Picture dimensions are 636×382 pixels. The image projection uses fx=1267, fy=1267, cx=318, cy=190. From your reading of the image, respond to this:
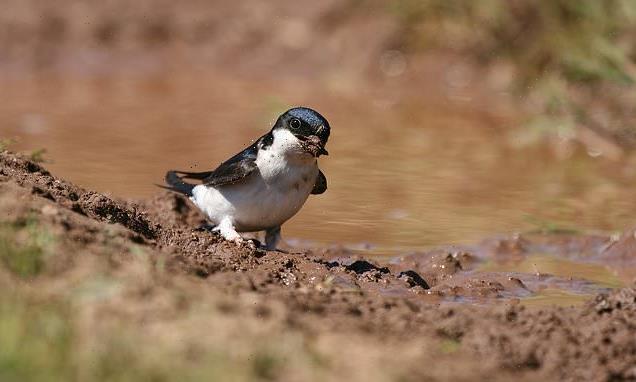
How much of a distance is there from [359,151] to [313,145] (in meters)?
3.66

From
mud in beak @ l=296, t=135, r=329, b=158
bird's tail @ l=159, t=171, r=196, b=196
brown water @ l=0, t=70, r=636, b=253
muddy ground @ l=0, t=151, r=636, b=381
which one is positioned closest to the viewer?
muddy ground @ l=0, t=151, r=636, b=381

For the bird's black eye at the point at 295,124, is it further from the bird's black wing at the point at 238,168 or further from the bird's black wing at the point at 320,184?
the bird's black wing at the point at 320,184

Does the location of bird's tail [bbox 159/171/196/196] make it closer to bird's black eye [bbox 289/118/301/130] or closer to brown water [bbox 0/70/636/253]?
brown water [bbox 0/70/636/253]

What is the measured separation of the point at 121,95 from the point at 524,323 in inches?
324

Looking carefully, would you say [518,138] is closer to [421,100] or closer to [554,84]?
[554,84]

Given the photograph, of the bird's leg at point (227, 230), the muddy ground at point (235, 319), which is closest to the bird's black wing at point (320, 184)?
the bird's leg at point (227, 230)

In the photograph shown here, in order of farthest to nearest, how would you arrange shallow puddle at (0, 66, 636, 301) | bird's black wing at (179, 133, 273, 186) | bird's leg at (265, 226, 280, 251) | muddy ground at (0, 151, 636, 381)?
shallow puddle at (0, 66, 636, 301) < bird's leg at (265, 226, 280, 251) < bird's black wing at (179, 133, 273, 186) < muddy ground at (0, 151, 636, 381)

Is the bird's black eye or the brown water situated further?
the brown water

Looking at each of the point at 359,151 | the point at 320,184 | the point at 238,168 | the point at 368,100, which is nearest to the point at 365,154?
the point at 359,151

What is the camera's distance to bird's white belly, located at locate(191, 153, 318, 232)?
6016 millimetres

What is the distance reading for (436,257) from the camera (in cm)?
634

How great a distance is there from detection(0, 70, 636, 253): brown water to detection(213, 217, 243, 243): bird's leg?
809 millimetres

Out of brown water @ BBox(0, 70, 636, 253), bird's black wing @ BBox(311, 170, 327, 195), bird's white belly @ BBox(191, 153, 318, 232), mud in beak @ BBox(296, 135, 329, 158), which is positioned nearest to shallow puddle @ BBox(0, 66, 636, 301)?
brown water @ BBox(0, 70, 636, 253)

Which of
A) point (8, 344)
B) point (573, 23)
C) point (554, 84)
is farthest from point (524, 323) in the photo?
point (573, 23)
